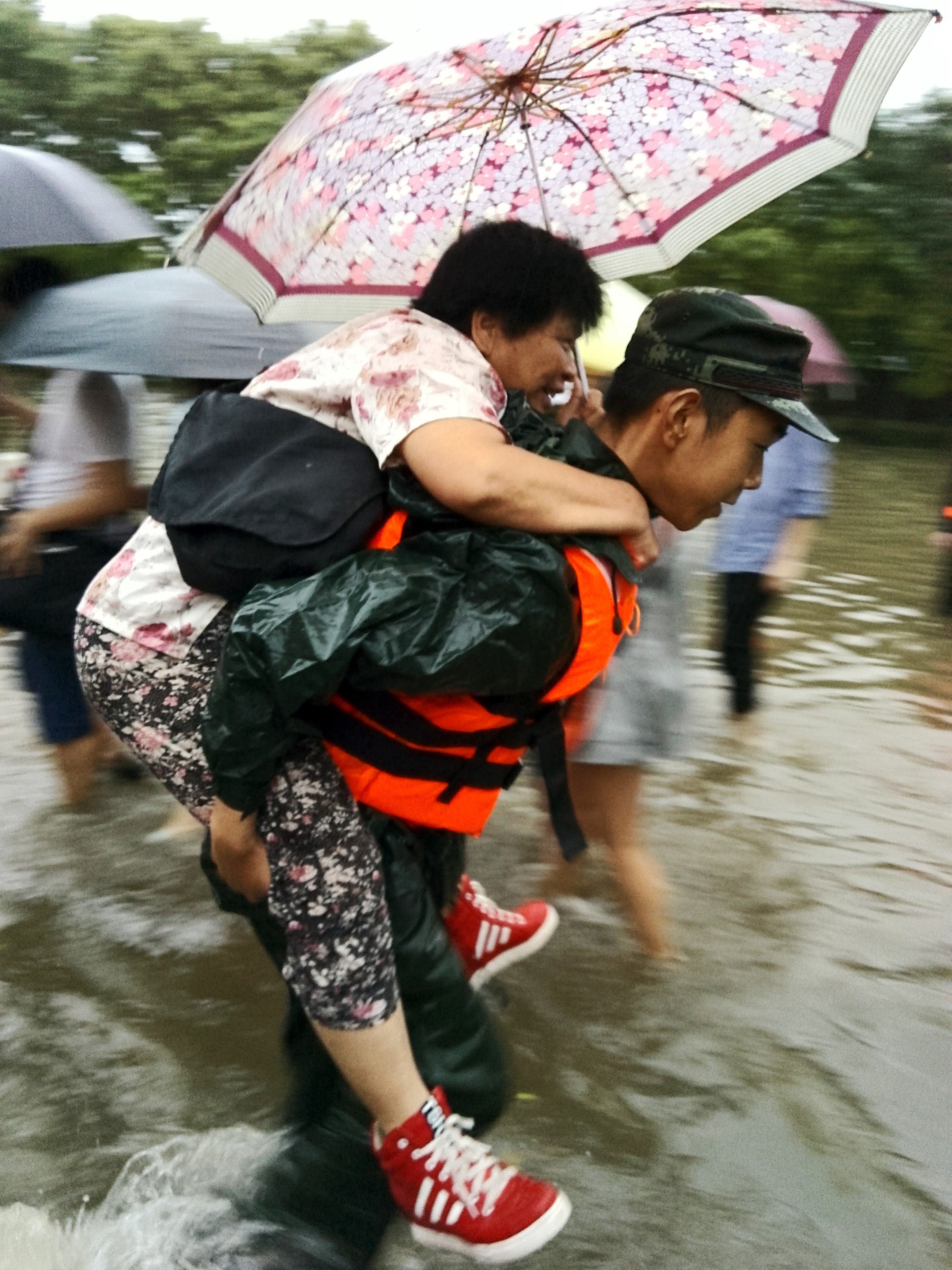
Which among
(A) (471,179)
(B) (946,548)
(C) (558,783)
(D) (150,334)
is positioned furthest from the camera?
(B) (946,548)

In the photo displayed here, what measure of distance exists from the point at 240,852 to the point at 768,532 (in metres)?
3.64

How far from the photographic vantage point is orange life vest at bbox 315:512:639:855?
2.13m

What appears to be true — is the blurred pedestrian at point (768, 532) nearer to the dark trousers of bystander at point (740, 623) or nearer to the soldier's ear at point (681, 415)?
the dark trousers of bystander at point (740, 623)

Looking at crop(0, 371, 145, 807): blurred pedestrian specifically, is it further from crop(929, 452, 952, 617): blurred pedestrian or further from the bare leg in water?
crop(929, 452, 952, 617): blurred pedestrian

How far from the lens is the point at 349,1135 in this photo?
2.40 m

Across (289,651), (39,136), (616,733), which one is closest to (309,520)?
(289,651)

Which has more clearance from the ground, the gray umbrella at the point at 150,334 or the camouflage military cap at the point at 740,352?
the camouflage military cap at the point at 740,352

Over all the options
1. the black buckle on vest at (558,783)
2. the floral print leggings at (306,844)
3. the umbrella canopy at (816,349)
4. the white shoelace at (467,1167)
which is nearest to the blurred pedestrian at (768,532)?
the umbrella canopy at (816,349)

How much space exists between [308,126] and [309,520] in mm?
1171

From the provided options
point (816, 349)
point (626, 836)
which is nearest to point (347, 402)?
point (626, 836)

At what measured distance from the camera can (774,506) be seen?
541 centimetres

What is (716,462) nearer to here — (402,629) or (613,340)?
(402,629)

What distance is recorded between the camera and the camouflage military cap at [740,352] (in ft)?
7.14

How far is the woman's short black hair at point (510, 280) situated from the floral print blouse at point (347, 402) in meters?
0.08
